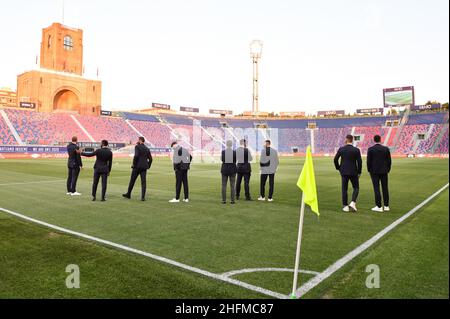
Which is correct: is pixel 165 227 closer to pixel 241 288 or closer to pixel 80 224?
pixel 80 224

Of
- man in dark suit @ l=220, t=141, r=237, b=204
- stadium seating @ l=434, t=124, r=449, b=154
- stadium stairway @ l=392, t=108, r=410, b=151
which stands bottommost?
man in dark suit @ l=220, t=141, r=237, b=204

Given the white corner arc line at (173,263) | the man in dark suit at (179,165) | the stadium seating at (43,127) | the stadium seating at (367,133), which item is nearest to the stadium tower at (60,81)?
the stadium seating at (43,127)

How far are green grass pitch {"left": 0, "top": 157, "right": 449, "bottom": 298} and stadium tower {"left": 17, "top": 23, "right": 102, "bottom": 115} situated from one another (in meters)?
64.6

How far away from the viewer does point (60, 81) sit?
223ft

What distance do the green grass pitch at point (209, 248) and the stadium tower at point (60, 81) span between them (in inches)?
2543

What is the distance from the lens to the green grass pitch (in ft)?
13.0

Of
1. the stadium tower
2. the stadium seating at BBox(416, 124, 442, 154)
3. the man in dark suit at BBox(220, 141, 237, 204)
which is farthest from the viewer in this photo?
the stadium seating at BBox(416, 124, 442, 154)

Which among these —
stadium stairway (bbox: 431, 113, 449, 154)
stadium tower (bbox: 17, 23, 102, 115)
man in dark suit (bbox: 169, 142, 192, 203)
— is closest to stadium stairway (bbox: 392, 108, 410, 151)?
stadium stairway (bbox: 431, 113, 449, 154)

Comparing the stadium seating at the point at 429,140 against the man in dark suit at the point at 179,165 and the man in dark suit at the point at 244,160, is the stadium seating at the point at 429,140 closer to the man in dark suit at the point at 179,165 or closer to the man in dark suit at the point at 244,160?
the man in dark suit at the point at 244,160

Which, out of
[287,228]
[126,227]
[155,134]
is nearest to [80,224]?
[126,227]

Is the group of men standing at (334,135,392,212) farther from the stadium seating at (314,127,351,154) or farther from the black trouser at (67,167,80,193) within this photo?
the stadium seating at (314,127,351,154)

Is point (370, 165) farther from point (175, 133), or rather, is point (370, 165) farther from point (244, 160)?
point (175, 133)

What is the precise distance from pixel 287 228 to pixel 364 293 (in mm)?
3486

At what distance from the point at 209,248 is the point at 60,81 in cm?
7340
